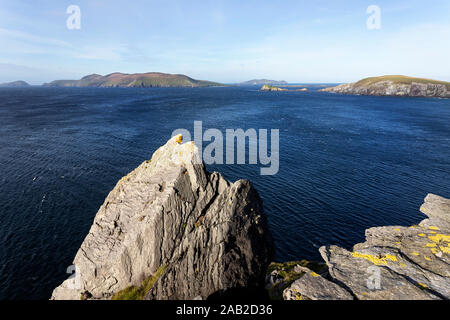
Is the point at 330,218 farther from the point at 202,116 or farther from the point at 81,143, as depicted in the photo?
the point at 202,116

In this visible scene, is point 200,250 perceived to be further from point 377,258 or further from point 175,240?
point 377,258

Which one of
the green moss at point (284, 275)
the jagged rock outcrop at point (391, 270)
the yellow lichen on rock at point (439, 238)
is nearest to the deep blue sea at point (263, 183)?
the green moss at point (284, 275)

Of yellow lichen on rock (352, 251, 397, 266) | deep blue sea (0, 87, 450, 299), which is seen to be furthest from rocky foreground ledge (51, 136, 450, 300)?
deep blue sea (0, 87, 450, 299)

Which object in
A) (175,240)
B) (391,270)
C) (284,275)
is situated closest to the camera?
(391,270)

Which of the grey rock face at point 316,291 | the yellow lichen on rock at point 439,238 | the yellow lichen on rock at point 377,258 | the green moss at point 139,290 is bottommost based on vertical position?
the green moss at point 139,290

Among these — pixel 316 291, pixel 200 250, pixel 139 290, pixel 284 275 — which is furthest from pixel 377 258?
pixel 139 290

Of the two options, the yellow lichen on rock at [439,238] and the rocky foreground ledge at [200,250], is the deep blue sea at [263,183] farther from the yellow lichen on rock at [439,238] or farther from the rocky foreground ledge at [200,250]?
the yellow lichen on rock at [439,238]
